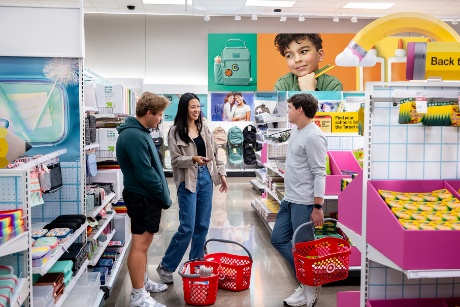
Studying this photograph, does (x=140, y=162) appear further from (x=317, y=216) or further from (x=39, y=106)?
(x=317, y=216)

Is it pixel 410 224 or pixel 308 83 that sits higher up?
pixel 308 83

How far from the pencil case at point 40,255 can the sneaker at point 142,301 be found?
4.21ft

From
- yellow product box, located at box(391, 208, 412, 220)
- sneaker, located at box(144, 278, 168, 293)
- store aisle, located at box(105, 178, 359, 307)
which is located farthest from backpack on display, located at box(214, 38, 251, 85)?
yellow product box, located at box(391, 208, 412, 220)

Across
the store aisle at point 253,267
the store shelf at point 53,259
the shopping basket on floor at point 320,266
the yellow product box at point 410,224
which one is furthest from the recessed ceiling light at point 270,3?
the yellow product box at point 410,224

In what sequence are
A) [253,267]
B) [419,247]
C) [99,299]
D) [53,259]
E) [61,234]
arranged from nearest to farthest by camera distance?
[419,247] → [53,259] → [61,234] → [99,299] → [253,267]

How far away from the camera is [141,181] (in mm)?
3512

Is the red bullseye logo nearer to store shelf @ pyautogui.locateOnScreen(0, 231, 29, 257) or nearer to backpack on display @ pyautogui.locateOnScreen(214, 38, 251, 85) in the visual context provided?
store shelf @ pyautogui.locateOnScreen(0, 231, 29, 257)

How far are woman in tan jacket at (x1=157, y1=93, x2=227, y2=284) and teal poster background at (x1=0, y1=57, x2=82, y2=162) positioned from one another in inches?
39.1

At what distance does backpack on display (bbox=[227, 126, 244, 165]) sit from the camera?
13.1m

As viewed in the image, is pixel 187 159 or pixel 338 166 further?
pixel 338 166

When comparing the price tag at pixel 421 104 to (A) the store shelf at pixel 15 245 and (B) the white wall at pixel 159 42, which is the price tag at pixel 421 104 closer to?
(A) the store shelf at pixel 15 245

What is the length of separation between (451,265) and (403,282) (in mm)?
634

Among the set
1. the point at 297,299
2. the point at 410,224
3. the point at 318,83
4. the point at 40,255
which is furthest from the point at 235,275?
the point at 318,83

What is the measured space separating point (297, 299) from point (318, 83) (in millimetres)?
9957
